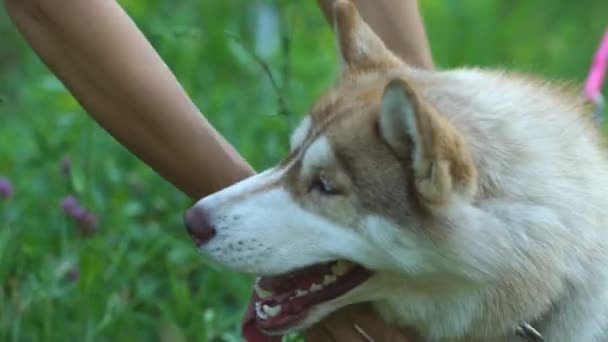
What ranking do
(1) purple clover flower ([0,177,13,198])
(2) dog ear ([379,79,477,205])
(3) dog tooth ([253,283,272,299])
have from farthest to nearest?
(1) purple clover flower ([0,177,13,198]) → (3) dog tooth ([253,283,272,299]) → (2) dog ear ([379,79,477,205])

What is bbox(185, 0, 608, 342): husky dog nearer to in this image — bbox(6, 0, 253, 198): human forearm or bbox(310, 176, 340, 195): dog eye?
bbox(310, 176, 340, 195): dog eye

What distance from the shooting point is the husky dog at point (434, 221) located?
2654mm

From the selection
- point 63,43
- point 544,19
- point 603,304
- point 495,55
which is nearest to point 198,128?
point 63,43

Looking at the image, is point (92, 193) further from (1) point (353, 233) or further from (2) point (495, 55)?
(2) point (495, 55)

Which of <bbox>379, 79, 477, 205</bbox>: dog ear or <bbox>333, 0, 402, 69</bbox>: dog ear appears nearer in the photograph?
<bbox>379, 79, 477, 205</bbox>: dog ear

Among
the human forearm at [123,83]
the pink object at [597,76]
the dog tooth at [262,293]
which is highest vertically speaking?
Answer: the human forearm at [123,83]

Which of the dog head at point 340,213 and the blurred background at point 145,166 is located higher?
the dog head at point 340,213

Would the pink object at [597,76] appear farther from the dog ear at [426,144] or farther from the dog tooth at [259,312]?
the dog tooth at [259,312]

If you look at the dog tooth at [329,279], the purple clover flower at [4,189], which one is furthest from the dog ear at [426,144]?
the purple clover flower at [4,189]

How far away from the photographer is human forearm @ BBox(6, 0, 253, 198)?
2.78m

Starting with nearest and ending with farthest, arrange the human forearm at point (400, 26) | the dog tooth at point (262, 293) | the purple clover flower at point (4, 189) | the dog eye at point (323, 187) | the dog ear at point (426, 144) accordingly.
Result: the dog ear at point (426, 144) → the dog eye at point (323, 187) → the dog tooth at point (262, 293) → the human forearm at point (400, 26) → the purple clover flower at point (4, 189)

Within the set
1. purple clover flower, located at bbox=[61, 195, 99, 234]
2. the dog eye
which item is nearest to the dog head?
the dog eye

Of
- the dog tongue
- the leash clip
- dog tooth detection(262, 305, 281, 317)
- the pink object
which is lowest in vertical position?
the pink object

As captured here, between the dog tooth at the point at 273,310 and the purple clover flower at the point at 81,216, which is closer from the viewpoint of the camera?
the dog tooth at the point at 273,310
